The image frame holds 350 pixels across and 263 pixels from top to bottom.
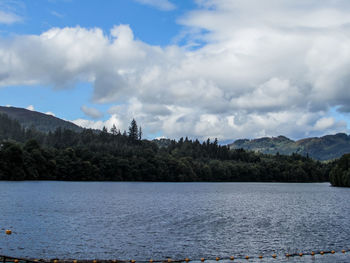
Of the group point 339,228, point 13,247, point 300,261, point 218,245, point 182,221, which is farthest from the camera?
point 182,221

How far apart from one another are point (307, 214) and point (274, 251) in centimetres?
5184

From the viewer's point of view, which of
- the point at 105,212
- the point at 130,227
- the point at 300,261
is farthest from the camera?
the point at 105,212

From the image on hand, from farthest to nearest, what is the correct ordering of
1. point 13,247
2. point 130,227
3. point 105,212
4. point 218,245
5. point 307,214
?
point 307,214 < point 105,212 < point 130,227 < point 218,245 < point 13,247

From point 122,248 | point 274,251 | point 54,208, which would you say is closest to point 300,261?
point 274,251

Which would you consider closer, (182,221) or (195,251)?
(195,251)

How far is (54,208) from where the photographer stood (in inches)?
3957

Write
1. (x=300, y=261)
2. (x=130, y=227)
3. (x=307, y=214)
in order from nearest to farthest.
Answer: (x=300, y=261), (x=130, y=227), (x=307, y=214)

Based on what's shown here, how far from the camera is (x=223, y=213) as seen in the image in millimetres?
100500

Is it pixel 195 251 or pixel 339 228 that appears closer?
pixel 195 251

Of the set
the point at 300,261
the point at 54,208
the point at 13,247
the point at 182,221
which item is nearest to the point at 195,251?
the point at 300,261

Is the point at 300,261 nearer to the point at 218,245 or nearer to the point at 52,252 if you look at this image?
the point at 218,245

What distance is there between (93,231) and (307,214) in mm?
58440

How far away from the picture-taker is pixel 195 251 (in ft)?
178

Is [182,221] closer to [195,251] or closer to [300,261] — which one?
[195,251]
